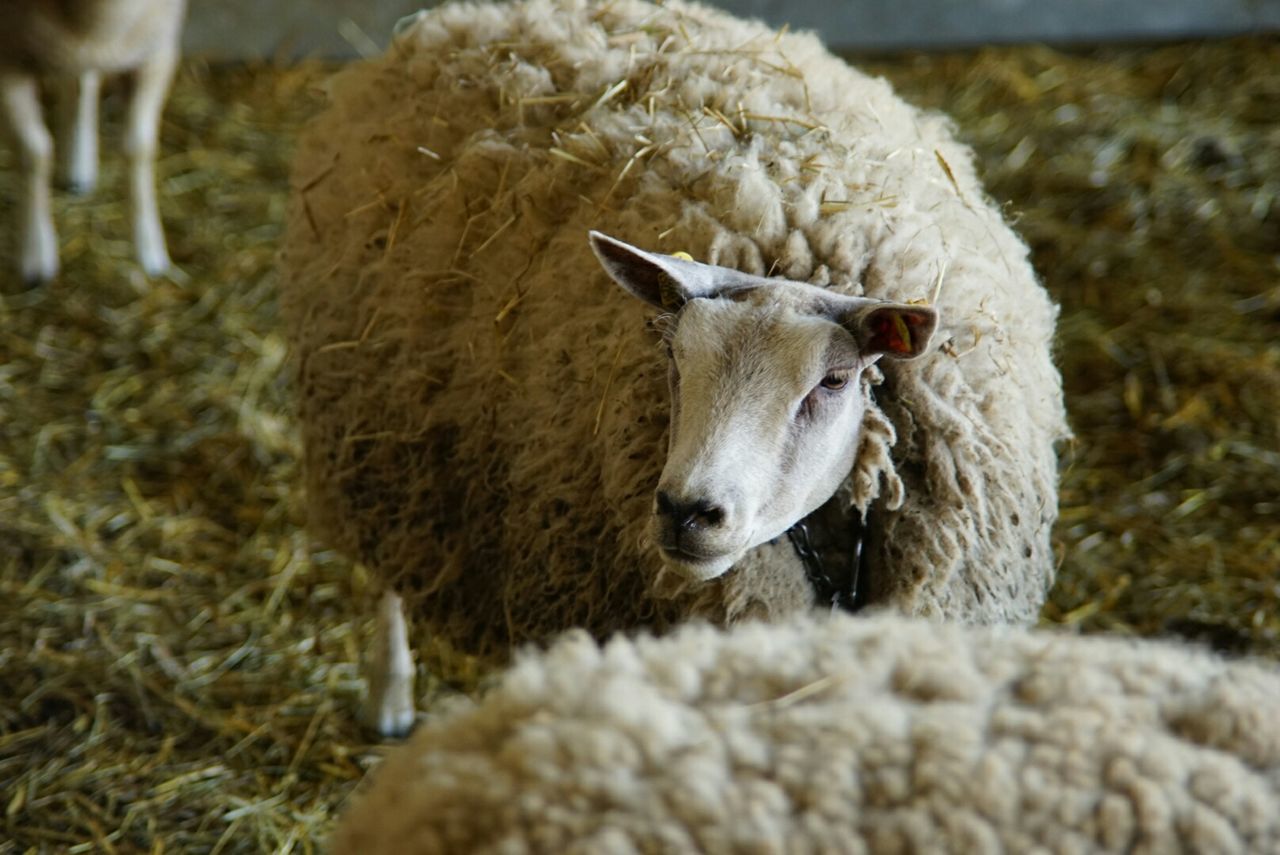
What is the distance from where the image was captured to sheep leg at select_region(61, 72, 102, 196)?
6094mm

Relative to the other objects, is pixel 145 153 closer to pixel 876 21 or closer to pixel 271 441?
pixel 271 441

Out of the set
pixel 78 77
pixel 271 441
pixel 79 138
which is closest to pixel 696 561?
pixel 271 441

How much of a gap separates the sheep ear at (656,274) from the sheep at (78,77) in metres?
3.75

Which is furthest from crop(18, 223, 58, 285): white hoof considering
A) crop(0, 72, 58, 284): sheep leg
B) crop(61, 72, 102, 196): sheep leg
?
crop(61, 72, 102, 196): sheep leg

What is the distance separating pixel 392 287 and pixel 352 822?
182cm

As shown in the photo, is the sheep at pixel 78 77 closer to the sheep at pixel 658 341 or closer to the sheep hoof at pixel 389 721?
the sheep at pixel 658 341

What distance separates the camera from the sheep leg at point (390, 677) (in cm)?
379

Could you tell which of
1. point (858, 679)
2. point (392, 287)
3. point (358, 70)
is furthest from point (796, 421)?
point (358, 70)

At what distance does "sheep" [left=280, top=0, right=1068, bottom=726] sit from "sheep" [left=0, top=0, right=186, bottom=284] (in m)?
2.36

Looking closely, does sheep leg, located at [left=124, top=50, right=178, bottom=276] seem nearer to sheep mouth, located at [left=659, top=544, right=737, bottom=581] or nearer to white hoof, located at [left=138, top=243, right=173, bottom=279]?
white hoof, located at [left=138, top=243, right=173, bottom=279]

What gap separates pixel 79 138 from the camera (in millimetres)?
6180

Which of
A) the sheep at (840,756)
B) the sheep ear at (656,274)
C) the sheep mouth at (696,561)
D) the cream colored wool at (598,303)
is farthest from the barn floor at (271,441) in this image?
the sheep at (840,756)

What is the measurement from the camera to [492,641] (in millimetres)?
3258

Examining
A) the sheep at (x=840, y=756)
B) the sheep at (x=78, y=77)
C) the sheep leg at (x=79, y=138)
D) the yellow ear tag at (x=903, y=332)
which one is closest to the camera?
the sheep at (x=840, y=756)
